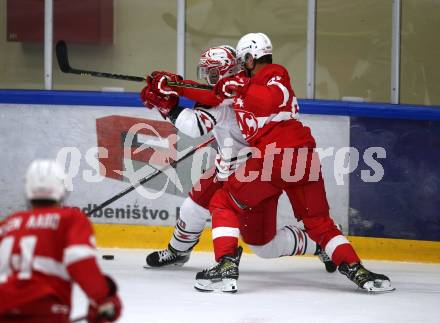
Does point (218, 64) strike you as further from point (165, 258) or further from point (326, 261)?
point (326, 261)

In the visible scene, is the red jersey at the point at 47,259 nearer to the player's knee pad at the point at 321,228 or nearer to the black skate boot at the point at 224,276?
the black skate boot at the point at 224,276

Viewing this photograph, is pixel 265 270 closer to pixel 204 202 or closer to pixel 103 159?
pixel 204 202

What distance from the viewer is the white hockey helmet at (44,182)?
10.4 ft

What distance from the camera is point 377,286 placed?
5.27 m

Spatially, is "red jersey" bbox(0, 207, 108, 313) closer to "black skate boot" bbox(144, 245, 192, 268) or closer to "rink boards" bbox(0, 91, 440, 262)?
"black skate boot" bbox(144, 245, 192, 268)

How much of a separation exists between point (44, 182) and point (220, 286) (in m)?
2.21

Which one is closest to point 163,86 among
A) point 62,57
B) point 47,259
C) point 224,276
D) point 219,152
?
point 219,152

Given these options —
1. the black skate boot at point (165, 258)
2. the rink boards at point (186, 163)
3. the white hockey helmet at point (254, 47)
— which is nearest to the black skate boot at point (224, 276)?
the black skate boot at point (165, 258)

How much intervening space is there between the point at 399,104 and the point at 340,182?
0.54m

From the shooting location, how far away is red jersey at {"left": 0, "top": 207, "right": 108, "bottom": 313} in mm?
3033

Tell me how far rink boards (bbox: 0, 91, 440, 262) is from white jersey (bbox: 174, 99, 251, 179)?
1.04m

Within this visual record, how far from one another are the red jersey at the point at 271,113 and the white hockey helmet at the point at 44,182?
214 cm

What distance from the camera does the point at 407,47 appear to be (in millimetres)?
6805

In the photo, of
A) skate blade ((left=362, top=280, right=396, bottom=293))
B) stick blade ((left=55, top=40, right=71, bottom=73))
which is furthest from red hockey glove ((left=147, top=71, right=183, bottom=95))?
skate blade ((left=362, top=280, right=396, bottom=293))
